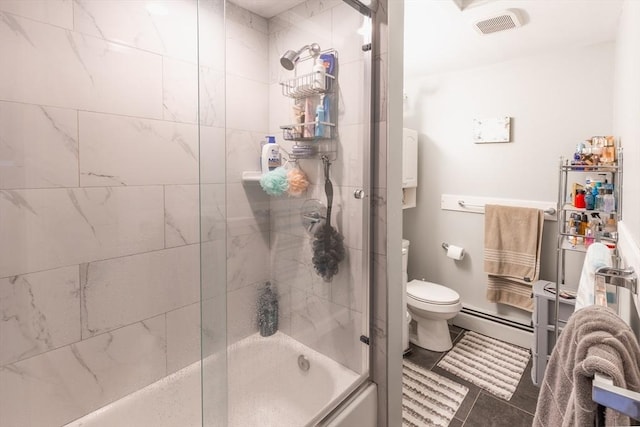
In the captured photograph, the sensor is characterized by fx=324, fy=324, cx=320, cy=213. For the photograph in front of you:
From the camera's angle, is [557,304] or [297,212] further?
[557,304]

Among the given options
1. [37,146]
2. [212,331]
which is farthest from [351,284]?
[37,146]

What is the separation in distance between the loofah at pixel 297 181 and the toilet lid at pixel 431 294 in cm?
154

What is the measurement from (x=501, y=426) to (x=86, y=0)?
9.08ft

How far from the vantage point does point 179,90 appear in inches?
58.7

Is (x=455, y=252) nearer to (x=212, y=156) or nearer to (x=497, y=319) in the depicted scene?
(x=497, y=319)

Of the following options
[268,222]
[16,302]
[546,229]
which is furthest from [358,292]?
[546,229]

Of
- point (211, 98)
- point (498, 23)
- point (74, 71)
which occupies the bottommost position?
point (211, 98)

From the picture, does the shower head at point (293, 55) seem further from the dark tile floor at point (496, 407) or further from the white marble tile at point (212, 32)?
the dark tile floor at point (496, 407)

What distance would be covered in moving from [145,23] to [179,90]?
11.1 inches

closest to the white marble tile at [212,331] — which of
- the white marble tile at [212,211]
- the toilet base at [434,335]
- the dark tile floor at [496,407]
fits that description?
the white marble tile at [212,211]

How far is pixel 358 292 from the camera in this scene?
147cm

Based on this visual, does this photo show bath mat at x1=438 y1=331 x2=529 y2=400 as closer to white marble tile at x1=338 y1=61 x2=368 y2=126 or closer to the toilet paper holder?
the toilet paper holder

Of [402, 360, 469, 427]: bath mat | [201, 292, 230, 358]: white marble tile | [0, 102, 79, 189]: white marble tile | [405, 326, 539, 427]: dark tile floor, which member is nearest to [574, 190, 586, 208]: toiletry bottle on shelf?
[405, 326, 539, 427]: dark tile floor

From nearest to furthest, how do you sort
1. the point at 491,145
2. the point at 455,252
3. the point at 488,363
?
1. the point at 488,363
2. the point at 491,145
3. the point at 455,252
